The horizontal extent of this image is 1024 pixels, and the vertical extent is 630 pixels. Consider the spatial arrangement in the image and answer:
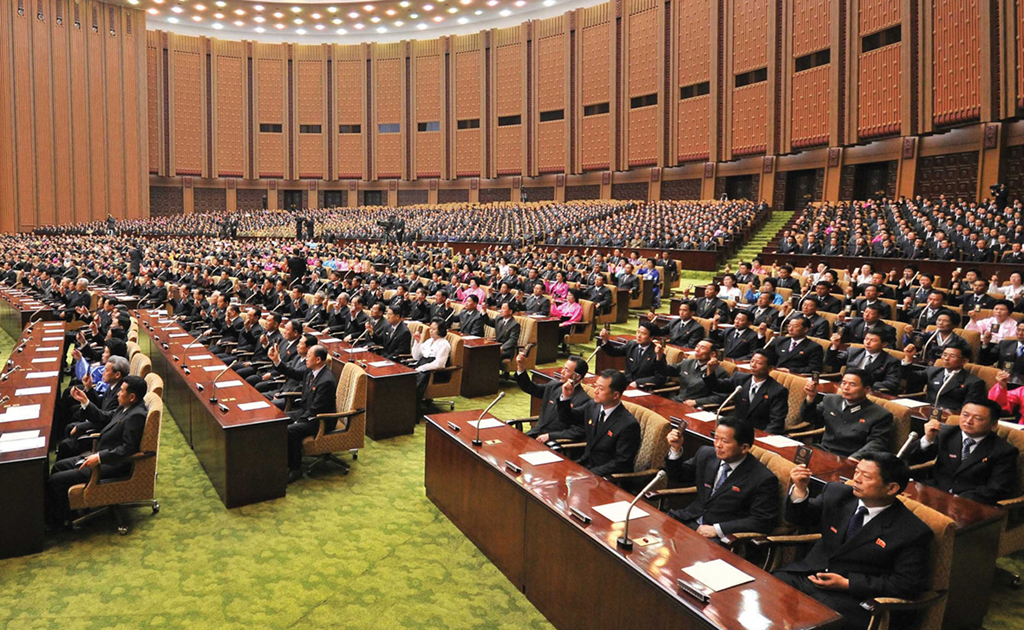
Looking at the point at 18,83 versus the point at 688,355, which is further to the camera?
the point at 18,83

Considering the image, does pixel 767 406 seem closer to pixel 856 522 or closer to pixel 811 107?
pixel 856 522

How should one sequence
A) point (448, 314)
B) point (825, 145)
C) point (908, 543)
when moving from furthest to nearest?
1. point (825, 145)
2. point (448, 314)
3. point (908, 543)

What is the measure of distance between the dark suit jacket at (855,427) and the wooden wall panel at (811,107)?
17589 millimetres

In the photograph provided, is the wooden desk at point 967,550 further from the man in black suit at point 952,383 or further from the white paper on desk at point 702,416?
the man in black suit at point 952,383

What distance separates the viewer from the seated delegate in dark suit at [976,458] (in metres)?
3.30

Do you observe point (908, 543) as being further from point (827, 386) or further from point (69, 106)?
point (69, 106)

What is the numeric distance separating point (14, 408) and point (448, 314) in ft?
15.8

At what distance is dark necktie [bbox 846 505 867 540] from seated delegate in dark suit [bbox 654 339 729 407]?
2.15 metres

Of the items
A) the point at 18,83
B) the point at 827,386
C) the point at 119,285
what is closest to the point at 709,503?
the point at 827,386

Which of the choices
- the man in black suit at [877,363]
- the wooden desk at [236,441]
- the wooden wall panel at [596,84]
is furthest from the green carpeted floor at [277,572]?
the wooden wall panel at [596,84]

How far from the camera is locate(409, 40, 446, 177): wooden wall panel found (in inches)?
1244

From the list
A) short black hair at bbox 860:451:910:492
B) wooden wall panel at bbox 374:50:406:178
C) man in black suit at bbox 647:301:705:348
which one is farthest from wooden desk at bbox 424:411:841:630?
wooden wall panel at bbox 374:50:406:178

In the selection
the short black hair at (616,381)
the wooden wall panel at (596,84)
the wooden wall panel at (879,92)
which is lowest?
the short black hair at (616,381)

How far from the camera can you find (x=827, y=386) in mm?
4941
